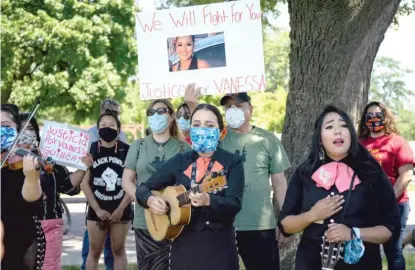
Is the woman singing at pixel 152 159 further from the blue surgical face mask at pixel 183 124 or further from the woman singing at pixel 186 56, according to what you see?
the woman singing at pixel 186 56

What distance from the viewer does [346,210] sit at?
13.1 feet

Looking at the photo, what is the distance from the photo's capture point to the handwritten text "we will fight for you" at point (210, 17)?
227 inches

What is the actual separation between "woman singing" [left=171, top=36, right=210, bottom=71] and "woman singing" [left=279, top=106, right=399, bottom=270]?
1909 mm

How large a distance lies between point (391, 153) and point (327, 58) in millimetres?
1192

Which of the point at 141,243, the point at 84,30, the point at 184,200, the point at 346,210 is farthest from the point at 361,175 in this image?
the point at 84,30

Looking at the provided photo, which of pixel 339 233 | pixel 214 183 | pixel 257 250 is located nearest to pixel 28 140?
pixel 214 183

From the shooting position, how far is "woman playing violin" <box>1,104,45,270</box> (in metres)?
4.58

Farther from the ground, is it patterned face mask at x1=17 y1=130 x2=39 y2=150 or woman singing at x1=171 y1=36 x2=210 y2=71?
woman singing at x1=171 y1=36 x2=210 y2=71

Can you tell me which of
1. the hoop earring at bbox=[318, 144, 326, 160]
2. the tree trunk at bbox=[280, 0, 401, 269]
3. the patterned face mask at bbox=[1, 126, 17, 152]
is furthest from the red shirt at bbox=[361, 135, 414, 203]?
the patterned face mask at bbox=[1, 126, 17, 152]

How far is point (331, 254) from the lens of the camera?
393 centimetres

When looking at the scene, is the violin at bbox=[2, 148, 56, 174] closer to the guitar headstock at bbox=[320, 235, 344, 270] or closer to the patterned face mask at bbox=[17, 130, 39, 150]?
the patterned face mask at bbox=[17, 130, 39, 150]

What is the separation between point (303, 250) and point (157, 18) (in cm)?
275

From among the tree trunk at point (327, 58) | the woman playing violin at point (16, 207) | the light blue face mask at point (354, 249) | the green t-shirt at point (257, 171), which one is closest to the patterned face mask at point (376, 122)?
the tree trunk at point (327, 58)

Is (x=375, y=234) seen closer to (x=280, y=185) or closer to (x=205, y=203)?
(x=205, y=203)
